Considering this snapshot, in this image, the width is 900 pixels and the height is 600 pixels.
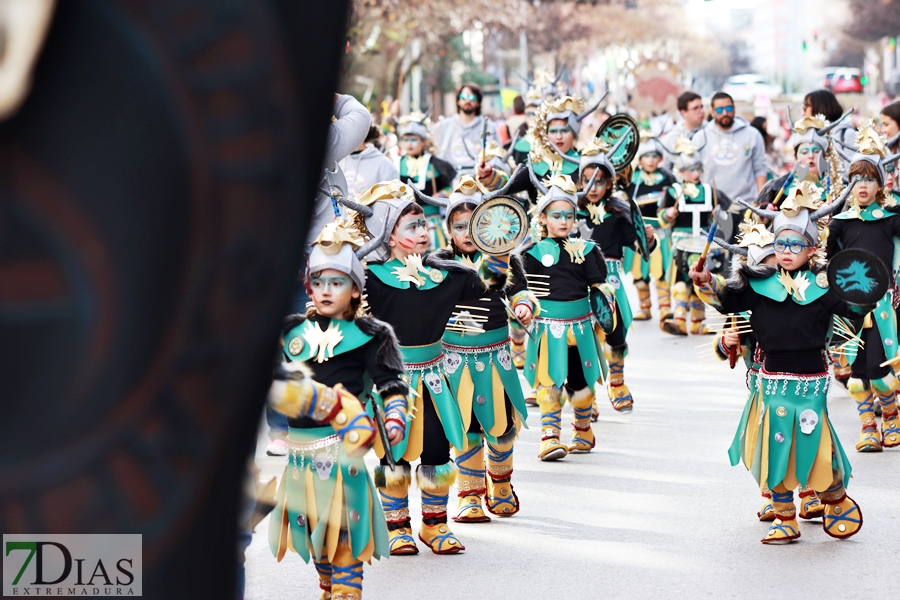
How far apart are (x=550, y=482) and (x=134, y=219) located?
628 centimetres

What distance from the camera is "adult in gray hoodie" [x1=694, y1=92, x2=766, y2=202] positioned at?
12961 mm

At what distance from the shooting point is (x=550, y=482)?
726cm

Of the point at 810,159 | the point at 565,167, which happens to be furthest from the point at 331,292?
the point at 810,159

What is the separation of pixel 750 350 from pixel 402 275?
5.75 ft

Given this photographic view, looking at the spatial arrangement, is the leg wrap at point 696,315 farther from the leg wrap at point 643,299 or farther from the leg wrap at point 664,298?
the leg wrap at point 643,299

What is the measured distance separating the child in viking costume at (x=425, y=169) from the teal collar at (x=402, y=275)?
6790mm

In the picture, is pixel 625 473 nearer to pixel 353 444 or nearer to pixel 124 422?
pixel 353 444

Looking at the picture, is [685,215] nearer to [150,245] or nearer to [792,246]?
[792,246]

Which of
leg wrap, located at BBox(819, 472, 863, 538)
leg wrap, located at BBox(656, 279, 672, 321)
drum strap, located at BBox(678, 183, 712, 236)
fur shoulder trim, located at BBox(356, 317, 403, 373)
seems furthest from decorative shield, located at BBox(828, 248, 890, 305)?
leg wrap, located at BBox(656, 279, 672, 321)

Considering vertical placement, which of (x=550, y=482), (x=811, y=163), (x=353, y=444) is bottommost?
(x=550, y=482)

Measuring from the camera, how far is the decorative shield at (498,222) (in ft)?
20.6

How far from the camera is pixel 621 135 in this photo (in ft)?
33.1

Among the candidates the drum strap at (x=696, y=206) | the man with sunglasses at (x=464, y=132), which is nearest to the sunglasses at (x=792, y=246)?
Result: the drum strap at (x=696, y=206)

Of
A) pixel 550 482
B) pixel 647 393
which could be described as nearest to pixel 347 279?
pixel 550 482
